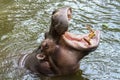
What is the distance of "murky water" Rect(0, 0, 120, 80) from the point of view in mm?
Result: 5719

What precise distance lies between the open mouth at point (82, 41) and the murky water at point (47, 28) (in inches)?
21.7

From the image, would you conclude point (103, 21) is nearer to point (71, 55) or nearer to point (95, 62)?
point (95, 62)

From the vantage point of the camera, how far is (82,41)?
5246 millimetres

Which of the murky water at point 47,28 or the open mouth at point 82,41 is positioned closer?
the open mouth at point 82,41

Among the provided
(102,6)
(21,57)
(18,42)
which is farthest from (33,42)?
(102,6)

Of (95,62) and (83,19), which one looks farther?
(83,19)

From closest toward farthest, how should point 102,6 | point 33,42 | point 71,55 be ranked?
point 71,55, point 33,42, point 102,6

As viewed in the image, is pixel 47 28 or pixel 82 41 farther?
pixel 47 28

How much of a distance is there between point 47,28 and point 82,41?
2.10 meters

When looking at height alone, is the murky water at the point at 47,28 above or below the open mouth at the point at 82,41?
below

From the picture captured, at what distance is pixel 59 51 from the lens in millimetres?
5191

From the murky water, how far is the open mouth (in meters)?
0.55

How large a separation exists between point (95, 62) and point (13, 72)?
49.6 inches

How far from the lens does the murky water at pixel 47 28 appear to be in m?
5.72
